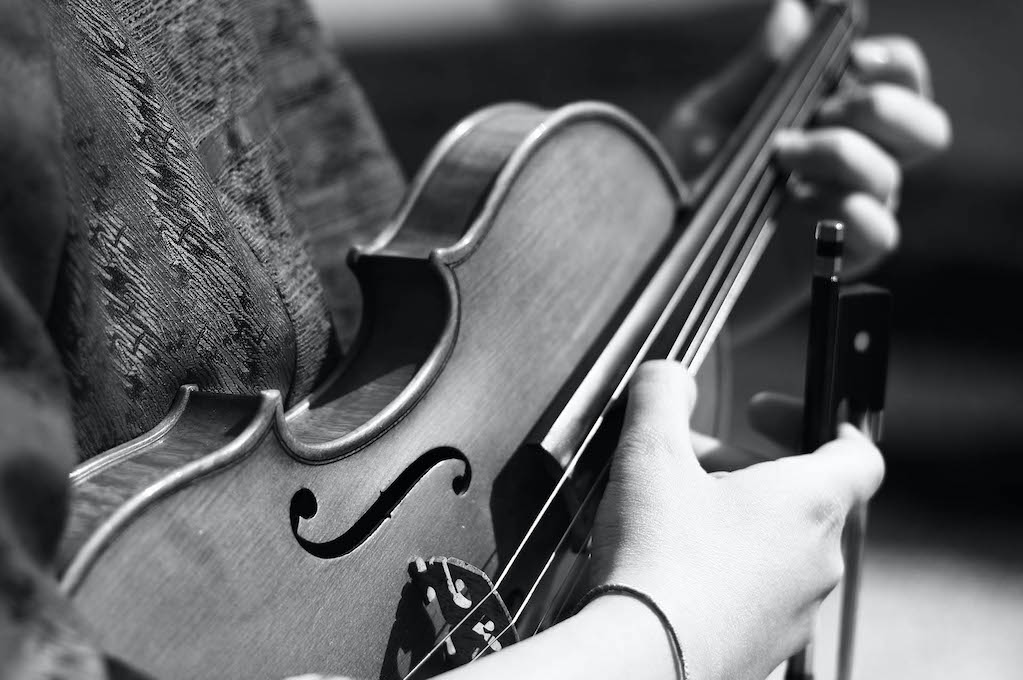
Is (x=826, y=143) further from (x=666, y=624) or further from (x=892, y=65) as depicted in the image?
(x=666, y=624)

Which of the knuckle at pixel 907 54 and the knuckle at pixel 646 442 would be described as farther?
the knuckle at pixel 907 54

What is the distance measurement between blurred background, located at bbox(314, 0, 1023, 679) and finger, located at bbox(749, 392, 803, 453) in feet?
3.38

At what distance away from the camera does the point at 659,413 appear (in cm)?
46

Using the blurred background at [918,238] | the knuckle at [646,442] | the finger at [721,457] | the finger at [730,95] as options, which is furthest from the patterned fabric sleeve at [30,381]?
the blurred background at [918,238]

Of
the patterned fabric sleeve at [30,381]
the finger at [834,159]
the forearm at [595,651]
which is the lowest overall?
the forearm at [595,651]

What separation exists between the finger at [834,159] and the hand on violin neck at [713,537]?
370 mm

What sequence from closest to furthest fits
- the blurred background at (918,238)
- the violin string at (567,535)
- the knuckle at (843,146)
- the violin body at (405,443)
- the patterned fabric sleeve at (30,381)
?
the patterned fabric sleeve at (30,381), the violin body at (405,443), the violin string at (567,535), the knuckle at (843,146), the blurred background at (918,238)

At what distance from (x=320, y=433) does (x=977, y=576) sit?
1.63 meters

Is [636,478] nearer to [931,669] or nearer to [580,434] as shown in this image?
[580,434]

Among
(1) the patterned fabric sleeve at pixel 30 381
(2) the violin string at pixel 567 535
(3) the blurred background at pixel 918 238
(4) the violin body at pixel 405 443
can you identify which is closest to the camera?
(1) the patterned fabric sleeve at pixel 30 381

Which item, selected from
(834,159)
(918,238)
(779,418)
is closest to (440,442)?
(779,418)

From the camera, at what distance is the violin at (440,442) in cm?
36

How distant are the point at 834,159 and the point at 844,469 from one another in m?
0.36

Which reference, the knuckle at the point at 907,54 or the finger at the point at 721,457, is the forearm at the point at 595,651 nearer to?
the finger at the point at 721,457
